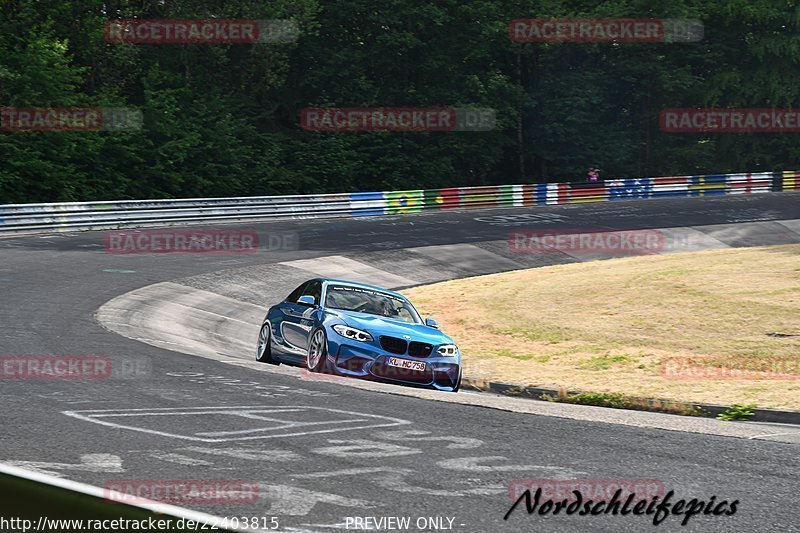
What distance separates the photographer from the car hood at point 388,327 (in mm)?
13633

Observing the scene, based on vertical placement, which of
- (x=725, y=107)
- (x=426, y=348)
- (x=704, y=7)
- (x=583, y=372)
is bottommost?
(x=583, y=372)

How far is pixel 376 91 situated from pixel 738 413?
1708 inches

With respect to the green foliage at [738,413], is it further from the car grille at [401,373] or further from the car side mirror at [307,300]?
the car side mirror at [307,300]

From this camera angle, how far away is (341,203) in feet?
135

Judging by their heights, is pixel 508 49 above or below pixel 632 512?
above

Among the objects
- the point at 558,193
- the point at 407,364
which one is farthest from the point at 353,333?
the point at 558,193

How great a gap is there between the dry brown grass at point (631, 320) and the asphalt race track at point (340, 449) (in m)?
4.44

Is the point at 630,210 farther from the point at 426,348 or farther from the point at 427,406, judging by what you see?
the point at 427,406

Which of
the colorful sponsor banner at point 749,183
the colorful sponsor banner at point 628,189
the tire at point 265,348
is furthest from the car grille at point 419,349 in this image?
the colorful sponsor banner at point 749,183

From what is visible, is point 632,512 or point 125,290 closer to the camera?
point 632,512

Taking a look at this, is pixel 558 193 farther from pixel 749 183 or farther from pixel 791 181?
pixel 791 181

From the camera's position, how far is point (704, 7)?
60.9 meters

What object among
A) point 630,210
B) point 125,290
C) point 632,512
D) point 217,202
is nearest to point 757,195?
point 630,210

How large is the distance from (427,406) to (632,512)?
13.7 feet
